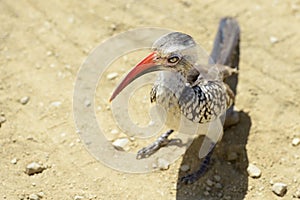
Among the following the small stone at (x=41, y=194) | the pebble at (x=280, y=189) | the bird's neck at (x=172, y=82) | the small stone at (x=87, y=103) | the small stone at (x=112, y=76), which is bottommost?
the small stone at (x=41, y=194)

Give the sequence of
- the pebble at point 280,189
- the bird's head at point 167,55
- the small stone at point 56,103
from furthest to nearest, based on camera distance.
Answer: the small stone at point 56,103 → the pebble at point 280,189 → the bird's head at point 167,55

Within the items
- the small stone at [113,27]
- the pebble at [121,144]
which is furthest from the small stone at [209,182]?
the small stone at [113,27]

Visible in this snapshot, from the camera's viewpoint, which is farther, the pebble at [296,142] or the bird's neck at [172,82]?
the pebble at [296,142]

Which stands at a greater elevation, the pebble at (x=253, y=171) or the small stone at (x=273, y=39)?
the small stone at (x=273, y=39)

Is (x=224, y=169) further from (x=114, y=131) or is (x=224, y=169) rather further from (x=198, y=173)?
(x=114, y=131)

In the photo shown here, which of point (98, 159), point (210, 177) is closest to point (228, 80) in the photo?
point (210, 177)

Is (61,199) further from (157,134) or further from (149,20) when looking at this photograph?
(149,20)

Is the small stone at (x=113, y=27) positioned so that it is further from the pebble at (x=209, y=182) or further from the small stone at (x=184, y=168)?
the pebble at (x=209, y=182)
